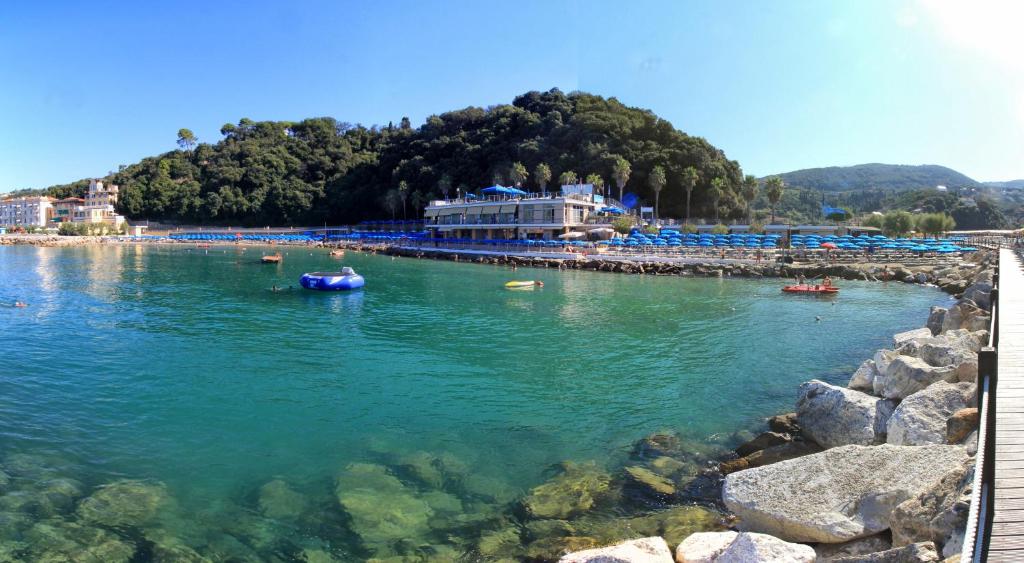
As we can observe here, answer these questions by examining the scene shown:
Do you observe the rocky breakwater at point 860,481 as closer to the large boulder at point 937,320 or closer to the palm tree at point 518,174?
the large boulder at point 937,320

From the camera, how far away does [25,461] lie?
11.4 meters

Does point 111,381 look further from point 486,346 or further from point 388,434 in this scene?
point 486,346

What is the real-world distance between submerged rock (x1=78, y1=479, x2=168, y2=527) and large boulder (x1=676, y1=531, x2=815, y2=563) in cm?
848

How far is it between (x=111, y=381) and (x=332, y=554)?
1270 centimetres

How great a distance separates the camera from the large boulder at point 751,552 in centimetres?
612

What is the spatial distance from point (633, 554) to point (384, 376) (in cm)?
1264

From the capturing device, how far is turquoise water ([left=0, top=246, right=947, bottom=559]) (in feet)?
39.2

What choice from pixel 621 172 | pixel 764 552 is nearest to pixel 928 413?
pixel 764 552

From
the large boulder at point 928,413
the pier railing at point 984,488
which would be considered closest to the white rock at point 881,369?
the large boulder at point 928,413

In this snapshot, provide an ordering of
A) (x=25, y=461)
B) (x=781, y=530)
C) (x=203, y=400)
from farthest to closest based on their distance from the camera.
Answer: (x=203, y=400), (x=25, y=461), (x=781, y=530)

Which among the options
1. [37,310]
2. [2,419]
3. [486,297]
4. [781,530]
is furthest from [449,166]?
[781,530]

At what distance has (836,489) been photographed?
298 inches

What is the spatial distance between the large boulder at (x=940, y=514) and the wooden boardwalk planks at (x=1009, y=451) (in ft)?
1.13

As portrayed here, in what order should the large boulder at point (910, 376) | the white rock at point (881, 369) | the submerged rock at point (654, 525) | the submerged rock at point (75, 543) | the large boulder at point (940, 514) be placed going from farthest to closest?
the white rock at point (881, 369) → the large boulder at point (910, 376) → the submerged rock at point (654, 525) → the submerged rock at point (75, 543) → the large boulder at point (940, 514)
